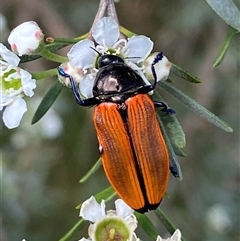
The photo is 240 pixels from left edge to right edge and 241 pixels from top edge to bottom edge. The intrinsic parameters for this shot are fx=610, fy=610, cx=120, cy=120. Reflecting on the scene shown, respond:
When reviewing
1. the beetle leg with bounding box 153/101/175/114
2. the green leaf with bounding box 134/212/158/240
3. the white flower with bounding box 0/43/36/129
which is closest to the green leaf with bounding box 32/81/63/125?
the white flower with bounding box 0/43/36/129

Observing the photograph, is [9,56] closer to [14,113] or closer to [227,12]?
[14,113]

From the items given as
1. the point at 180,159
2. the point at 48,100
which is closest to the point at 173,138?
the point at 48,100

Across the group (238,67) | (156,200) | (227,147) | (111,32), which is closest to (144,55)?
(111,32)

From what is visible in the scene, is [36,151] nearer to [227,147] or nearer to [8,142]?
[8,142]

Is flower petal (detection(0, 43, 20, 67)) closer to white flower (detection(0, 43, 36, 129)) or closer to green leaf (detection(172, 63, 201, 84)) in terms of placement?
white flower (detection(0, 43, 36, 129))

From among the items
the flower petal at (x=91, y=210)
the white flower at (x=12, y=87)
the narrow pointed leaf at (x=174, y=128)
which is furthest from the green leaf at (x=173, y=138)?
the white flower at (x=12, y=87)

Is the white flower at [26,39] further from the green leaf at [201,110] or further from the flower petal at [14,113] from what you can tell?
the green leaf at [201,110]
